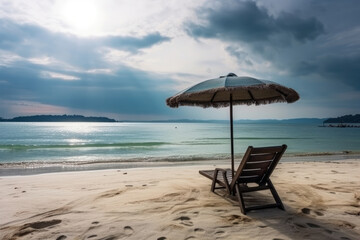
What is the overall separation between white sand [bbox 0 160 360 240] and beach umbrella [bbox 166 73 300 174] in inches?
60.8

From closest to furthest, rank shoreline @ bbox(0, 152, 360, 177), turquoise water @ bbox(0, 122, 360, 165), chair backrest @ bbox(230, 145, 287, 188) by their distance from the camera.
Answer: chair backrest @ bbox(230, 145, 287, 188)
shoreline @ bbox(0, 152, 360, 177)
turquoise water @ bbox(0, 122, 360, 165)

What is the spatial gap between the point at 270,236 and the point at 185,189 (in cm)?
271

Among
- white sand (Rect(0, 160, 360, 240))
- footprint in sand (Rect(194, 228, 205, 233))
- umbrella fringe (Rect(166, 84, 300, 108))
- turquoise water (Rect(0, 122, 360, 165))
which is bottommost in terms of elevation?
turquoise water (Rect(0, 122, 360, 165))

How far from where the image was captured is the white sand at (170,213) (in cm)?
340

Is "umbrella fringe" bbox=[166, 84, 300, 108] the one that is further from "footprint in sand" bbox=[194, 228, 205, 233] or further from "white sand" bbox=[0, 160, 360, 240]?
"footprint in sand" bbox=[194, 228, 205, 233]

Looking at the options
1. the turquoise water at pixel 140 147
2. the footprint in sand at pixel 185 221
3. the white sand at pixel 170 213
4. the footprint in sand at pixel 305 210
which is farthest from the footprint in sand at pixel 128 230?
the turquoise water at pixel 140 147

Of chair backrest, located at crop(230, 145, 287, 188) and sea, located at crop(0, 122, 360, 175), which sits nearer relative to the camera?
chair backrest, located at crop(230, 145, 287, 188)

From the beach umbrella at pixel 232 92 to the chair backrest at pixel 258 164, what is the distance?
1025 millimetres

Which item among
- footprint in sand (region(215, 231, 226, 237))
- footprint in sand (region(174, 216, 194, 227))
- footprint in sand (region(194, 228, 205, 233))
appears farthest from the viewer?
footprint in sand (region(174, 216, 194, 227))

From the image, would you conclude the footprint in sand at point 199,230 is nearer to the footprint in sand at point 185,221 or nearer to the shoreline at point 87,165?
the footprint in sand at point 185,221

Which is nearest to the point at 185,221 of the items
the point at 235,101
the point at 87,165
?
the point at 235,101

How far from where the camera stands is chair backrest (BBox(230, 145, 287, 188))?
4051 millimetres

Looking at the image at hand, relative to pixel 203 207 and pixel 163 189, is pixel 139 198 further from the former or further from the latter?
pixel 203 207

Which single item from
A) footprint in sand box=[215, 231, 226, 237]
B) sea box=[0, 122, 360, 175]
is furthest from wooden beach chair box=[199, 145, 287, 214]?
sea box=[0, 122, 360, 175]
